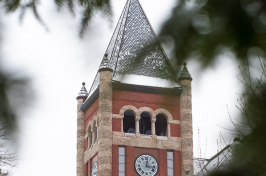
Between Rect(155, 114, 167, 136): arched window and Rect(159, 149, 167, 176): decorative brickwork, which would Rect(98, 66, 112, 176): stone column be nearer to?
Rect(159, 149, 167, 176): decorative brickwork

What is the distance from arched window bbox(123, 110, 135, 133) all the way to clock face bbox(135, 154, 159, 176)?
75.4 inches

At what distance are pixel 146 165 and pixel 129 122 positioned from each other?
3180 mm

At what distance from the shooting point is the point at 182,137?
3550cm

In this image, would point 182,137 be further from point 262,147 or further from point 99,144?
point 262,147

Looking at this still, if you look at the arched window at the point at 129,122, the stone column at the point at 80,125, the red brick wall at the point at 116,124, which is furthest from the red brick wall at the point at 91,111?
the red brick wall at the point at 116,124

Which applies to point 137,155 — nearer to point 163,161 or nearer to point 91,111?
point 163,161

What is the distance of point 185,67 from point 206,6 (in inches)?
11.9

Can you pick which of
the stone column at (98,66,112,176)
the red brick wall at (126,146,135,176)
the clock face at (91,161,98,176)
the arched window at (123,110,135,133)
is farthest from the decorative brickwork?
the clock face at (91,161,98,176)

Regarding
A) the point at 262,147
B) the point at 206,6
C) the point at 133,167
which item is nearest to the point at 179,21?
the point at 206,6

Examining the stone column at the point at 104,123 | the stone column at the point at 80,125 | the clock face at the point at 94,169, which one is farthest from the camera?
the stone column at the point at 80,125

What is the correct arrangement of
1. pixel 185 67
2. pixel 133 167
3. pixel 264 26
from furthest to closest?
pixel 133 167 → pixel 185 67 → pixel 264 26

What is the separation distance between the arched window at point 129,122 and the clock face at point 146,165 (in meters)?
1.92

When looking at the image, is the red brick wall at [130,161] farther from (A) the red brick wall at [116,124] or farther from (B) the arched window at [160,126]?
(B) the arched window at [160,126]

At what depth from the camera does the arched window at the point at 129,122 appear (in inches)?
1426
